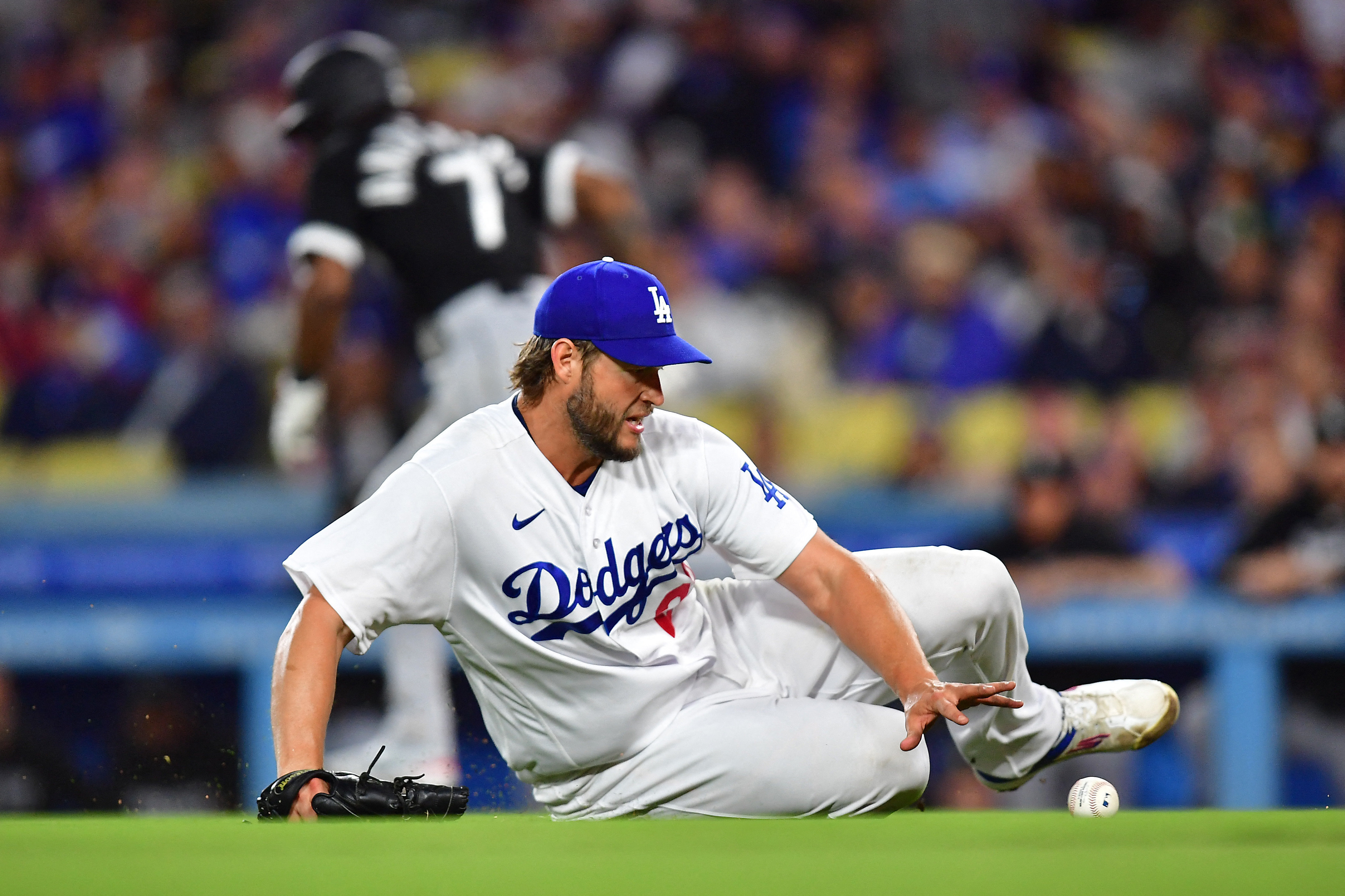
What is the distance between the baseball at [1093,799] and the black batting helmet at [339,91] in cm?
336

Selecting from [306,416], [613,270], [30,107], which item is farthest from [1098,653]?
[30,107]

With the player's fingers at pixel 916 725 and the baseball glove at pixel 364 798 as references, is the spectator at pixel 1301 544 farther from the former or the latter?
the baseball glove at pixel 364 798

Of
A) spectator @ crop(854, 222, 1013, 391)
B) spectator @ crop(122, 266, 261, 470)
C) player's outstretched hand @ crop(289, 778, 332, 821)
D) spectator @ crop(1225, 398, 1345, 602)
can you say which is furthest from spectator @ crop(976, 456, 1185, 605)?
player's outstretched hand @ crop(289, 778, 332, 821)

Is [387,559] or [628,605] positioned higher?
[387,559]

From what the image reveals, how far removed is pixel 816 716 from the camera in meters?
3.12

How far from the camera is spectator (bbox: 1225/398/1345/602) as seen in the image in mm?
5922

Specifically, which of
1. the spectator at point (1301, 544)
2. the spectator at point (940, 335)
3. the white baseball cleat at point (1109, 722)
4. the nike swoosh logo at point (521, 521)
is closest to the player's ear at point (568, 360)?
the nike swoosh logo at point (521, 521)


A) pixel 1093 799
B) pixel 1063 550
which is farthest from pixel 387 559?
pixel 1063 550

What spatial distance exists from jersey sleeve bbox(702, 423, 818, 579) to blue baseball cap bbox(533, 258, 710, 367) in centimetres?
27

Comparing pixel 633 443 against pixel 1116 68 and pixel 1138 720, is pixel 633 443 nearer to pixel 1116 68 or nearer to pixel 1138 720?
pixel 1138 720

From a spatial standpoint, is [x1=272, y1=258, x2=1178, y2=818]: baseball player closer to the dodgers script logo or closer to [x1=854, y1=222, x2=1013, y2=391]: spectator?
the dodgers script logo

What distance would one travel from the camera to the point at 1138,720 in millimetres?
3461

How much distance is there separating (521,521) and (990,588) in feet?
3.42

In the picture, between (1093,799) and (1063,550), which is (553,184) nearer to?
(1063,550)
